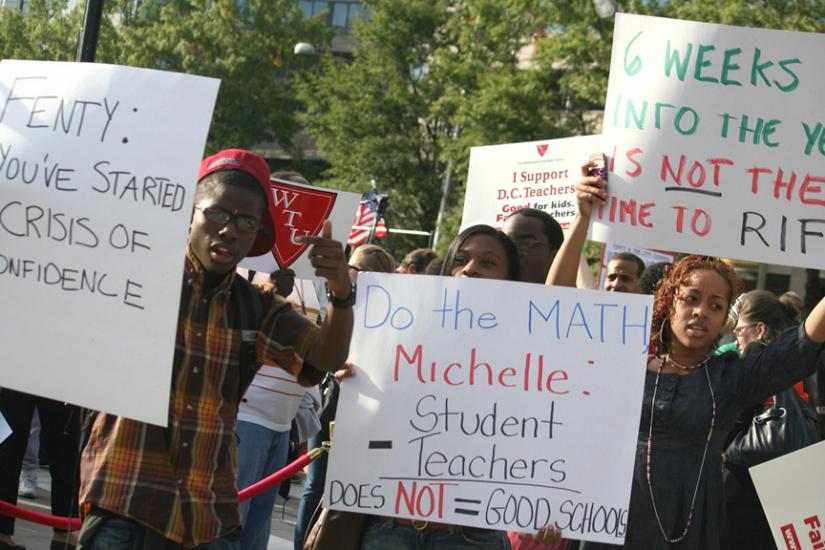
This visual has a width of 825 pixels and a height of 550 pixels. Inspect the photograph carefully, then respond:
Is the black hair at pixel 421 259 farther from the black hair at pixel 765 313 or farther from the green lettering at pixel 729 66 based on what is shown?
the green lettering at pixel 729 66

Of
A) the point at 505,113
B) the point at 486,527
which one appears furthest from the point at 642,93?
the point at 505,113

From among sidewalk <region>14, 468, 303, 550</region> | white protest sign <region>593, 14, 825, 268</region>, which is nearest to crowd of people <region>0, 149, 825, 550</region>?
white protest sign <region>593, 14, 825, 268</region>

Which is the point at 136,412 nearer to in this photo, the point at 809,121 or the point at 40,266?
the point at 40,266

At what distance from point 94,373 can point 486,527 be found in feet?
4.13

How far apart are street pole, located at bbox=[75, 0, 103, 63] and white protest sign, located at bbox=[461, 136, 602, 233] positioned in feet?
7.26

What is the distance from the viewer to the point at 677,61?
4.27m

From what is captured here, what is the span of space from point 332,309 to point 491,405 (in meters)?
0.73

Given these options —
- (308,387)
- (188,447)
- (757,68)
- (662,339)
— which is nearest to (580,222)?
(662,339)

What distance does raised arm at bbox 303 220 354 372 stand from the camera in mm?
3213

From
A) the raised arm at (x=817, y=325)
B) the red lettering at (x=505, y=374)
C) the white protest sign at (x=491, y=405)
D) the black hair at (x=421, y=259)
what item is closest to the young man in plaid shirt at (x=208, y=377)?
the white protest sign at (x=491, y=405)

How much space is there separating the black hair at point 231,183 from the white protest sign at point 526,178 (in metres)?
3.65

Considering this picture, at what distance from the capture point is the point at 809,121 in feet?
13.9

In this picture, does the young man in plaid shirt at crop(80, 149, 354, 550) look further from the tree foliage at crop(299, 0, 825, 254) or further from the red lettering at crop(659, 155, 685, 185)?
the tree foliage at crop(299, 0, 825, 254)

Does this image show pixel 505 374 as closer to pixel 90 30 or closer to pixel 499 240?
pixel 499 240
